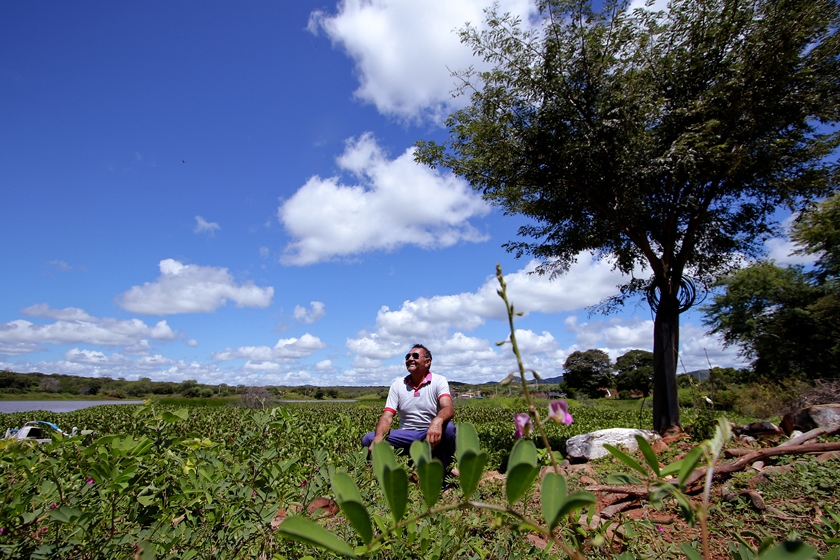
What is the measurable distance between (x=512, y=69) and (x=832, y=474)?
6.08 m

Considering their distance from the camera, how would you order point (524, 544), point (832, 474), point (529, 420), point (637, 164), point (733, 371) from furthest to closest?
point (733, 371) → point (637, 164) → point (832, 474) → point (524, 544) → point (529, 420)

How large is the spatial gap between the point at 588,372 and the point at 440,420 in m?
40.3

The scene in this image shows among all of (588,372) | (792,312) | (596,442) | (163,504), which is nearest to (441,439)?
(163,504)

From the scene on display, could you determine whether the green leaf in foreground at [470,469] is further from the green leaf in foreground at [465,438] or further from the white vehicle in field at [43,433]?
the white vehicle in field at [43,433]

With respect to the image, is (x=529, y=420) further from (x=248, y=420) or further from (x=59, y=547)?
(x=248, y=420)

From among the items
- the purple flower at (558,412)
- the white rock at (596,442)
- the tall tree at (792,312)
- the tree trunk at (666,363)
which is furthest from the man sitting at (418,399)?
the tall tree at (792,312)

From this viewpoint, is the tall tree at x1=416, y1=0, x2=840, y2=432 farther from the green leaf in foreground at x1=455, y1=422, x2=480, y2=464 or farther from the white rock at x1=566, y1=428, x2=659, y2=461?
the green leaf in foreground at x1=455, y1=422, x2=480, y2=464

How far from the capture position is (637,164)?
638 cm

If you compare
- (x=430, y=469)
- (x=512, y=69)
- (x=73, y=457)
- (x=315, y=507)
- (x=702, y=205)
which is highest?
Result: (x=512, y=69)

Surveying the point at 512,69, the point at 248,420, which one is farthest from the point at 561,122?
the point at 248,420

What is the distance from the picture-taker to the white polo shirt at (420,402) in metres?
4.24

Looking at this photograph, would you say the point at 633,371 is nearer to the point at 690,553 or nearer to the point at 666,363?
the point at 666,363

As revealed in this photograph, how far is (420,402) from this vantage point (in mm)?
4242

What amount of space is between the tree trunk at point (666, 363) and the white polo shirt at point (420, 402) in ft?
15.2
